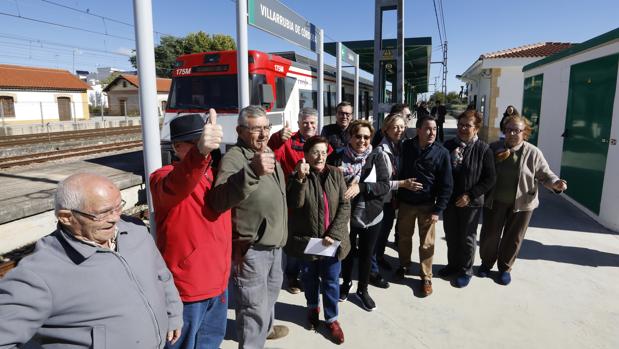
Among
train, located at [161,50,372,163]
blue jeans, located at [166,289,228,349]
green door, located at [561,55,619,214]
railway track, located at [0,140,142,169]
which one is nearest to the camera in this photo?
blue jeans, located at [166,289,228,349]

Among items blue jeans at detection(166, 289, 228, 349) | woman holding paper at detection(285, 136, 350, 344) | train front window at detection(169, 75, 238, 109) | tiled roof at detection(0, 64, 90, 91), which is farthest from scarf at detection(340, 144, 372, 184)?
tiled roof at detection(0, 64, 90, 91)

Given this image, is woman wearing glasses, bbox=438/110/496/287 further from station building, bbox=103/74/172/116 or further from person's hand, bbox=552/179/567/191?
station building, bbox=103/74/172/116

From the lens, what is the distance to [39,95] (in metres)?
31.9

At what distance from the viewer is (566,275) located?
414cm

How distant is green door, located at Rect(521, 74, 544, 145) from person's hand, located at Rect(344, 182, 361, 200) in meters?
8.25

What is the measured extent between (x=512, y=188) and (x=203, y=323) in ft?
10.8

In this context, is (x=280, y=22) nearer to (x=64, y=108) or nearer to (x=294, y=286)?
(x=294, y=286)

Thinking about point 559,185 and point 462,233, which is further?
point 462,233

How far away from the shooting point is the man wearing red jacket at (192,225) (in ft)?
5.92

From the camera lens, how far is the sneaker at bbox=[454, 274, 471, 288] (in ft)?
13.0

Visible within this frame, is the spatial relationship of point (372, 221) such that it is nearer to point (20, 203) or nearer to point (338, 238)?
point (338, 238)

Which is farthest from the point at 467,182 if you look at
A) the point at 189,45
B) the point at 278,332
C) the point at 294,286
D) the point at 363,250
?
the point at 189,45

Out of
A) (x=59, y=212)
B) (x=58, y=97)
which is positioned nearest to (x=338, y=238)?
(x=59, y=212)

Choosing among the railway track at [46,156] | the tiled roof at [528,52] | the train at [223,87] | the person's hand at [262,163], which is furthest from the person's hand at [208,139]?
the tiled roof at [528,52]
